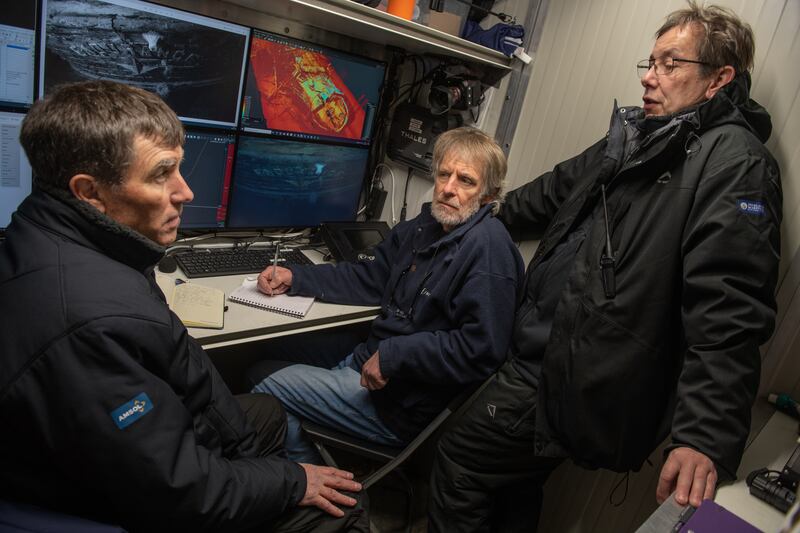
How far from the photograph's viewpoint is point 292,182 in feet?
6.59

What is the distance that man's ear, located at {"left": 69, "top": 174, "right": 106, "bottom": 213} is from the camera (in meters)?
0.89

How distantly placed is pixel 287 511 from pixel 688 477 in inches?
34.5

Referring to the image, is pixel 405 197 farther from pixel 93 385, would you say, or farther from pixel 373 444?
pixel 93 385

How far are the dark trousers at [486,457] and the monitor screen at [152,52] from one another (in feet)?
4.25

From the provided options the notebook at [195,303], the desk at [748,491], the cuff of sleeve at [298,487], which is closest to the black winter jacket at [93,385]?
the cuff of sleeve at [298,487]

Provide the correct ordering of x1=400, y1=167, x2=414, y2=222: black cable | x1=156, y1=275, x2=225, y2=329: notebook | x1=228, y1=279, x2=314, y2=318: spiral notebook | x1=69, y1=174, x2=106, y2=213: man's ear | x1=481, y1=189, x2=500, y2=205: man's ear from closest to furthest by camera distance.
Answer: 1. x1=69, y1=174, x2=106, y2=213: man's ear
2. x1=156, y1=275, x2=225, y2=329: notebook
3. x1=228, y1=279, x2=314, y2=318: spiral notebook
4. x1=481, y1=189, x2=500, y2=205: man's ear
5. x1=400, y1=167, x2=414, y2=222: black cable

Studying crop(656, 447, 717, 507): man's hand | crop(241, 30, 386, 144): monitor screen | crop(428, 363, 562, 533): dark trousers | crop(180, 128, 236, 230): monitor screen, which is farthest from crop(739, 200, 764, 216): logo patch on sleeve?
crop(180, 128, 236, 230): monitor screen

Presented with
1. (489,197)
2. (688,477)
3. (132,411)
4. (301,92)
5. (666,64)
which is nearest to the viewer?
(132,411)

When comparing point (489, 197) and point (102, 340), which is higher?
point (489, 197)

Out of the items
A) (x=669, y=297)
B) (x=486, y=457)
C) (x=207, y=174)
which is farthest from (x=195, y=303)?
(x=669, y=297)

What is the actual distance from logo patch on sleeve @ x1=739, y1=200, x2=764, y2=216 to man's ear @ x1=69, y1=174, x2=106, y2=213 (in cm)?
134

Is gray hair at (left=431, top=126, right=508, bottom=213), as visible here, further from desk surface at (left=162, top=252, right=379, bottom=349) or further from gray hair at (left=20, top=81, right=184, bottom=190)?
gray hair at (left=20, top=81, right=184, bottom=190)

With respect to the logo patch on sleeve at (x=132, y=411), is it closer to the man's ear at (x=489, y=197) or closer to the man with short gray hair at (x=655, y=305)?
the man with short gray hair at (x=655, y=305)

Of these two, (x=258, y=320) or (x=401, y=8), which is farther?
(x=401, y=8)
